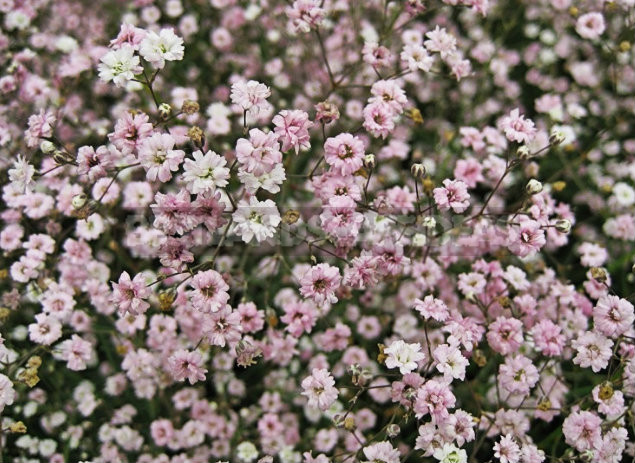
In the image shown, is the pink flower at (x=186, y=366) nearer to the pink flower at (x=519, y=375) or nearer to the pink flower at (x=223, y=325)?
the pink flower at (x=223, y=325)

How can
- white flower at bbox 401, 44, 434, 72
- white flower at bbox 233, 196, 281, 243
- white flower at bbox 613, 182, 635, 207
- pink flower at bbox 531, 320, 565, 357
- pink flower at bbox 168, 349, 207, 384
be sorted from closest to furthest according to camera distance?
1. white flower at bbox 233, 196, 281, 243
2. pink flower at bbox 168, 349, 207, 384
3. pink flower at bbox 531, 320, 565, 357
4. white flower at bbox 401, 44, 434, 72
5. white flower at bbox 613, 182, 635, 207

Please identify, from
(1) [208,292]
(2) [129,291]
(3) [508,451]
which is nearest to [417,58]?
(1) [208,292]

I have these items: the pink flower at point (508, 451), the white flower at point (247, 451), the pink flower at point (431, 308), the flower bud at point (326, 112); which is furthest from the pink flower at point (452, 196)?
the white flower at point (247, 451)

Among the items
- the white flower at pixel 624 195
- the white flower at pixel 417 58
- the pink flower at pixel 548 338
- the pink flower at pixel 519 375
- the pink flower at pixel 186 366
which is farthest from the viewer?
the white flower at pixel 624 195

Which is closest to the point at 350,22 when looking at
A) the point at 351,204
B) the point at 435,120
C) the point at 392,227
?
the point at 435,120

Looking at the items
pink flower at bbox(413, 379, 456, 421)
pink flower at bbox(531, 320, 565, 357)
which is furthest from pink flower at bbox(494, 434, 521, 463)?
pink flower at bbox(531, 320, 565, 357)

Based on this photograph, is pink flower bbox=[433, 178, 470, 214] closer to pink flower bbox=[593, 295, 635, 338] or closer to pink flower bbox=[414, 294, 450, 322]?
pink flower bbox=[414, 294, 450, 322]

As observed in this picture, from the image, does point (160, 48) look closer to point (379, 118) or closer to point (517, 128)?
point (379, 118)
